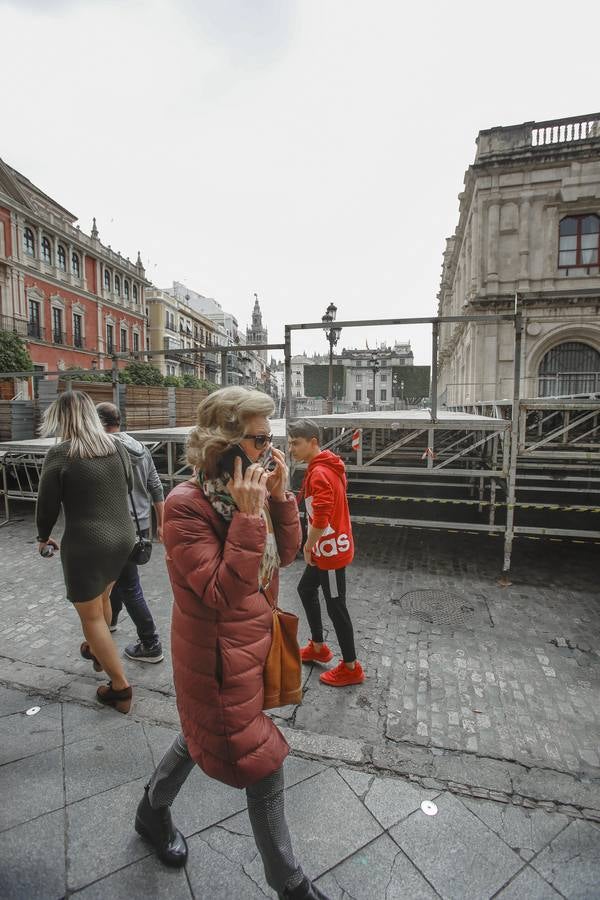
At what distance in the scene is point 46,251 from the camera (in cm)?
3331

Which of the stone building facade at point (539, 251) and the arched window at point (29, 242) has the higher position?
the arched window at point (29, 242)

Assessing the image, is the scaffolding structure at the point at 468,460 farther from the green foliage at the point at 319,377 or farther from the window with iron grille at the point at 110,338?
the window with iron grille at the point at 110,338

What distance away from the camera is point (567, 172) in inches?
719

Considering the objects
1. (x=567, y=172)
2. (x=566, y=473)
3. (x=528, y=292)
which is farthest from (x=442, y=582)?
(x=567, y=172)

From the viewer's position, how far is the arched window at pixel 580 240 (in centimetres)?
1861

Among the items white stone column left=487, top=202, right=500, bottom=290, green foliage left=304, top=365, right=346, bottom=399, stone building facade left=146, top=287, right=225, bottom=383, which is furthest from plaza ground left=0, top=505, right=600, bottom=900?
stone building facade left=146, top=287, right=225, bottom=383

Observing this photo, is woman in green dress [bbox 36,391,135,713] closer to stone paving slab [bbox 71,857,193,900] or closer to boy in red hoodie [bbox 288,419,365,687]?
stone paving slab [bbox 71,857,193,900]

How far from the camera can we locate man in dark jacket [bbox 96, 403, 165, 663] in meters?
3.85

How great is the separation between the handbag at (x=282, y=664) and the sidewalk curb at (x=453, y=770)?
139 cm

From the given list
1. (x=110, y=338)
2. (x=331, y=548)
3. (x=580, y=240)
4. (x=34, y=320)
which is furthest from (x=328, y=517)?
(x=110, y=338)

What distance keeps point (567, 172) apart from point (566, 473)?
13.7 meters

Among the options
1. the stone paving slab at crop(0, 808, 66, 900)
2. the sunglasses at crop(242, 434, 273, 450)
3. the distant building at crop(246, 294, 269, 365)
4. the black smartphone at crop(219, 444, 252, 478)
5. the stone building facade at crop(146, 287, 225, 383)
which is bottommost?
the stone paving slab at crop(0, 808, 66, 900)

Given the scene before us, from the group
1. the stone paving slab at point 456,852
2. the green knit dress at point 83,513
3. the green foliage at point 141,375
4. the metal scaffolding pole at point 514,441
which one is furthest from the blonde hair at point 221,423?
the green foliage at point 141,375

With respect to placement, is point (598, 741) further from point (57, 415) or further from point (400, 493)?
point (400, 493)
